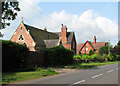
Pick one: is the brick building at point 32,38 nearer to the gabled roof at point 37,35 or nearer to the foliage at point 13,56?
the gabled roof at point 37,35

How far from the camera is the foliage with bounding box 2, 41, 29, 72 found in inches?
757

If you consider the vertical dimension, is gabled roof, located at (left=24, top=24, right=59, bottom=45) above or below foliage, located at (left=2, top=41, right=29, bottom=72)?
above

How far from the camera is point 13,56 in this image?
20.6 m

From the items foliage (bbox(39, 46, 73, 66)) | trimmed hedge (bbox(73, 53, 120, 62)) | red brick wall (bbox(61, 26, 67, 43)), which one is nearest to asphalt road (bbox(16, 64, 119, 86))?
foliage (bbox(39, 46, 73, 66))

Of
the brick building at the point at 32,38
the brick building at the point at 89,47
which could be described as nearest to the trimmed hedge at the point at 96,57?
the brick building at the point at 32,38

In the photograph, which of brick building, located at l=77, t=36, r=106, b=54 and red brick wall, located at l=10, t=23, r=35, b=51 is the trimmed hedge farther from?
brick building, located at l=77, t=36, r=106, b=54

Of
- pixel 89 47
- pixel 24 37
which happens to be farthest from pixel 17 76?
pixel 89 47

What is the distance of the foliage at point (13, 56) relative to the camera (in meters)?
19.2

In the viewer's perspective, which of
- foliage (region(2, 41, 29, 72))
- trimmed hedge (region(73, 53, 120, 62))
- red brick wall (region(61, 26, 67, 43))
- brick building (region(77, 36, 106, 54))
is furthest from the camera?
brick building (region(77, 36, 106, 54))

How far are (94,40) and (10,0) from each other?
78.2 meters

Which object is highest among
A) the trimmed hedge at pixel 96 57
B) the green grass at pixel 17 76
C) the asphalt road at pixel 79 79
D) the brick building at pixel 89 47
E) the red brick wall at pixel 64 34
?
the red brick wall at pixel 64 34

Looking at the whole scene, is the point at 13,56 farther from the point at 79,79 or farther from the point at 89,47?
the point at 89,47

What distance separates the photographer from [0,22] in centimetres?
1670

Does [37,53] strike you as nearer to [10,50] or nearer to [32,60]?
[32,60]
